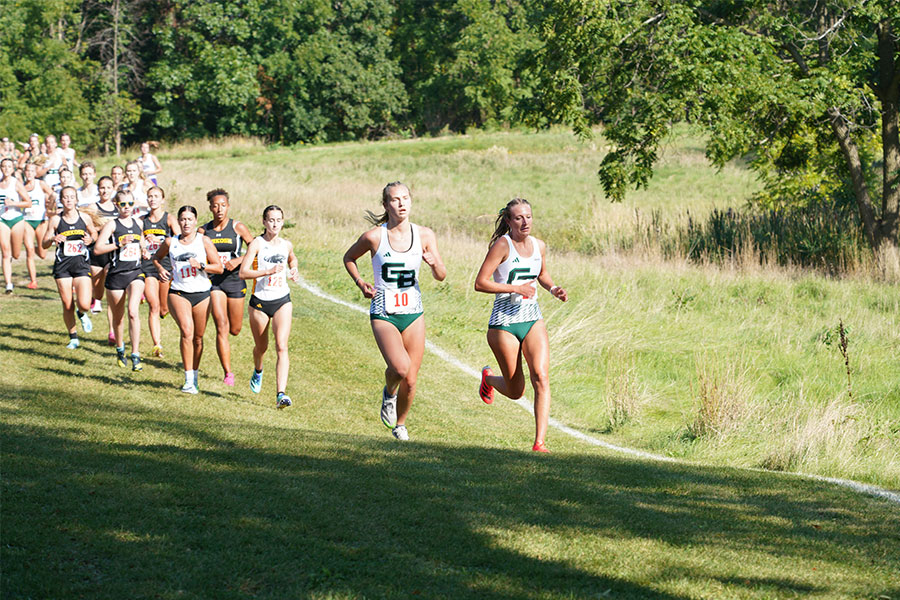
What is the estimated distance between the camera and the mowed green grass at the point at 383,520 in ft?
16.4

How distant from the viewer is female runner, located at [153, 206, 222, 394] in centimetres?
1068

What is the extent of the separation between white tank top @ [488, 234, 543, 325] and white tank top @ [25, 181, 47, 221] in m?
11.4

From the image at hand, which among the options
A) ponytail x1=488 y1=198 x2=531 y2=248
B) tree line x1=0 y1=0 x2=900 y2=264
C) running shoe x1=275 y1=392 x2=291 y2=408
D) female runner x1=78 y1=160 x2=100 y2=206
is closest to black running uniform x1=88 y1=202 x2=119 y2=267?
female runner x1=78 y1=160 x2=100 y2=206

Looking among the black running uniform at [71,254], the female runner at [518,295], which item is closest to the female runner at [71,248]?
the black running uniform at [71,254]

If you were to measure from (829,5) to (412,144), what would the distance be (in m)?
36.1

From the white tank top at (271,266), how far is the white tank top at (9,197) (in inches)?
330

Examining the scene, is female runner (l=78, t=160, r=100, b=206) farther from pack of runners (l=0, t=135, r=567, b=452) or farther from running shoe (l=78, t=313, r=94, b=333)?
running shoe (l=78, t=313, r=94, b=333)

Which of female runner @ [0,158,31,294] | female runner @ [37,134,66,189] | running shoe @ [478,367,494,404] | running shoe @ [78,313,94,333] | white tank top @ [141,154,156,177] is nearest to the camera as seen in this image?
running shoe @ [478,367,494,404]

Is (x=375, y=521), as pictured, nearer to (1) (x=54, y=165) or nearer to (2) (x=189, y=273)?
(2) (x=189, y=273)

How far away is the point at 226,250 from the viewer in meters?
11.0

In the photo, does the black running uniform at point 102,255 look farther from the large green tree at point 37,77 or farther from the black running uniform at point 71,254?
the large green tree at point 37,77

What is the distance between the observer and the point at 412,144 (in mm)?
56938

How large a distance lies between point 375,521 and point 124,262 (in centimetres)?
723

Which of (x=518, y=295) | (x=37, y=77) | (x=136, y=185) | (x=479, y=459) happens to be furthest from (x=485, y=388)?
(x=37, y=77)
